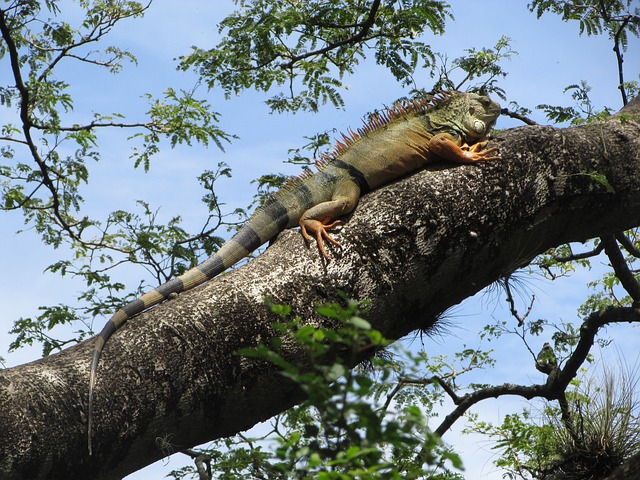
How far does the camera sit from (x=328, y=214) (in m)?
4.86

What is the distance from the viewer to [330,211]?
4.86 meters

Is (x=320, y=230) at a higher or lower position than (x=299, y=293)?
higher

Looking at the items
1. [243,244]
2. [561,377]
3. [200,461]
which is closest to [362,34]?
[243,244]

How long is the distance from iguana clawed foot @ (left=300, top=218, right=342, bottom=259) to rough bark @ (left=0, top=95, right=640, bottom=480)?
0.07 m

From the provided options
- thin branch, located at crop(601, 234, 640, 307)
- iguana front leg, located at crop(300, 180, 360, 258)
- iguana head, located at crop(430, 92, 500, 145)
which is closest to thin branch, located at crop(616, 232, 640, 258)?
thin branch, located at crop(601, 234, 640, 307)

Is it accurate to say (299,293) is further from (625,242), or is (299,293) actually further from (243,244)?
(625,242)

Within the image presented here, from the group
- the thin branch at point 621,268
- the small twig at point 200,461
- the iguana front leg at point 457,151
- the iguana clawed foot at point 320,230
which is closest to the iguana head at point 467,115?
the iguana front leg at point 457,151

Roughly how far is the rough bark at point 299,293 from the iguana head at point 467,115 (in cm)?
65

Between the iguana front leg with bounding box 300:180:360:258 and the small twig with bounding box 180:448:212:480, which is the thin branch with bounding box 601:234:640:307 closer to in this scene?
the iguana front leg with bounding box 300:180:360:258

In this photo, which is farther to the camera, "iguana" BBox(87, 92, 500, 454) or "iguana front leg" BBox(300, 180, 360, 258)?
"iguana" BBox(87, 92, 500, 454)

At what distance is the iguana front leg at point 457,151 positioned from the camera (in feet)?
16.3

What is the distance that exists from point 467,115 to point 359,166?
118 centimetres

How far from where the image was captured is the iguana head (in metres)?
5.81

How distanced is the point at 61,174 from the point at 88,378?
224 inches
